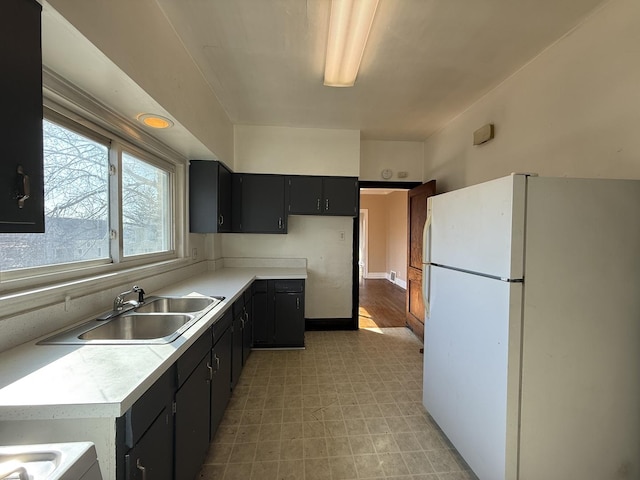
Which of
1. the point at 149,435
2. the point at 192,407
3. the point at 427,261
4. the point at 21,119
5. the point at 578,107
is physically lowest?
the point at 192,407

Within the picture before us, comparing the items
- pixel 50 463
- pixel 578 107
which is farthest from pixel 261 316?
pixel 578 107

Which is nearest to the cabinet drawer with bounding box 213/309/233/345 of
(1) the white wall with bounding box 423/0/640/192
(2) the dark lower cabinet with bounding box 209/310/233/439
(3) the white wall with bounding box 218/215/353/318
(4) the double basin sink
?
(2) the dark lower cabinet with bounding box 209/310/233/439

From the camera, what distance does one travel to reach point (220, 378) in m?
1.86

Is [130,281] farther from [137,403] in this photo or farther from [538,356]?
[538,356]

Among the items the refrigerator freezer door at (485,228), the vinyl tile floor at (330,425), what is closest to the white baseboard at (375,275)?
the vinyl tile floor at (330,425)

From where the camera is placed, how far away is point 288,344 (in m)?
3.20

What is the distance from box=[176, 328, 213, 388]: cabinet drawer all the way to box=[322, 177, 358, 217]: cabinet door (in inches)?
89.9

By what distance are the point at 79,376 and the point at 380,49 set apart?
8.09 feet

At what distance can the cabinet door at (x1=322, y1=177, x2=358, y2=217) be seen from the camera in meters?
3.56

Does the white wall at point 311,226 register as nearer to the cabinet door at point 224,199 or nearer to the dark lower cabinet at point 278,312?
the cabinet door at point 224,199

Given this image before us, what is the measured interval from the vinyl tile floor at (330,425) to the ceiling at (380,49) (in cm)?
269

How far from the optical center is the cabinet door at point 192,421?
1247 mm

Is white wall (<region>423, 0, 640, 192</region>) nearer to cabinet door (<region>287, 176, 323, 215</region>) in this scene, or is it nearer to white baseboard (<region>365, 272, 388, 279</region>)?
cabinet door (<region>287, 176, 323, 215</region>)

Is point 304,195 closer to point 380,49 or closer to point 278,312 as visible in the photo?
point 278,312
